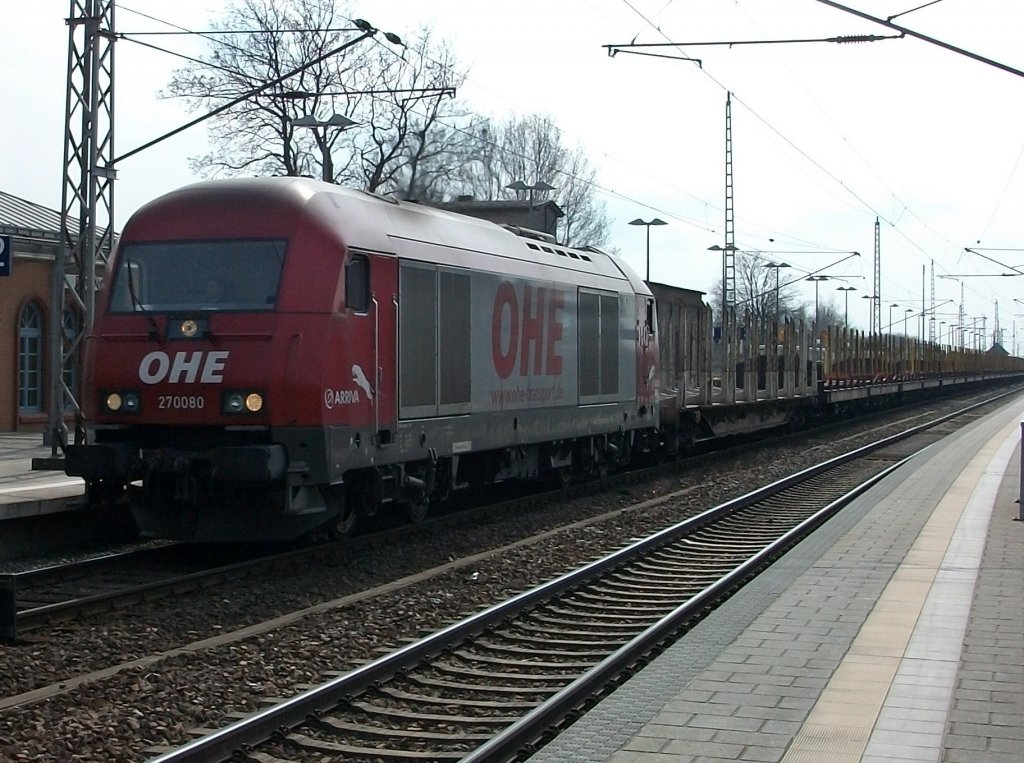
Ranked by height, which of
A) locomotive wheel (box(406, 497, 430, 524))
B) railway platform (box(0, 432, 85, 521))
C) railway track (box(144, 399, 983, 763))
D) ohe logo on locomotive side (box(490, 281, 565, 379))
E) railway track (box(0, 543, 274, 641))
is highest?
ohe logo on locomotive side (box(490, 281, 565, 379))

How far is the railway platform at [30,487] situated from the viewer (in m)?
13.3

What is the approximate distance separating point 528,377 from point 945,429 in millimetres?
24749

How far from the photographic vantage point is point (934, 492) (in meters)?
17.5

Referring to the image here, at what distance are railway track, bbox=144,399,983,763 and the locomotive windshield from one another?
11.9 feet

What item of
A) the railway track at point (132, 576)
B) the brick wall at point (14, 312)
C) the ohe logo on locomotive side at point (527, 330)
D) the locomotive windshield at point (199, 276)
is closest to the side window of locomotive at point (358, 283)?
the locomotive windshield at point (199, 276)

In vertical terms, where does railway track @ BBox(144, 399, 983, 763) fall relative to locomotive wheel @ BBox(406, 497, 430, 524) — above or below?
below

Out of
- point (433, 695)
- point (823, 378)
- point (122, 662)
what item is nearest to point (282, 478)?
point (122, 662)

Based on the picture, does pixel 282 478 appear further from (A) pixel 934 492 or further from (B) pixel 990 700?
(A) pixel 934 492

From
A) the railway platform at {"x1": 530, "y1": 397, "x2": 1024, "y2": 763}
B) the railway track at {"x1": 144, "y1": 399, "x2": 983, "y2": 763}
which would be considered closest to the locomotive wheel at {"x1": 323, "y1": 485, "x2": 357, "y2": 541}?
the railway track at {"x1": 144, "y1": 399, "x2": 983, "y2": 763}

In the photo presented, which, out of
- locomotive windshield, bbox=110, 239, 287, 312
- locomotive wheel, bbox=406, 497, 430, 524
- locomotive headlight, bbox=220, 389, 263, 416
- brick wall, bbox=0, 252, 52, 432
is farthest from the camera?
brick wall, bbox=0, 252, 52, 432

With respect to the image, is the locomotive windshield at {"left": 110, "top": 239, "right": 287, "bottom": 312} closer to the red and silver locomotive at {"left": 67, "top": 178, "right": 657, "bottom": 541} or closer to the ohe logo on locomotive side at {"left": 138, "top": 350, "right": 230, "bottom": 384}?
the red and silver locomotive at {"left": 67, "top": 178, "right": 657, "bottom": 541}

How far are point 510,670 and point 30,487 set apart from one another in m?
9.68

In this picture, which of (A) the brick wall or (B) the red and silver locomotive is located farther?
(A) the brick wall

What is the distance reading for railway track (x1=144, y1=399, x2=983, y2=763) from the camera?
632 centimetres
